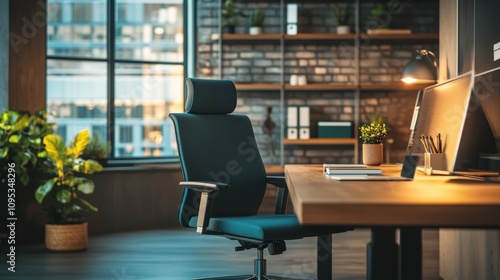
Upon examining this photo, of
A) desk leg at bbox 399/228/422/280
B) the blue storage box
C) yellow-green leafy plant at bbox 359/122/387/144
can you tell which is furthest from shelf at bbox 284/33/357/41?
desk leg at bbox 399/228/422/280

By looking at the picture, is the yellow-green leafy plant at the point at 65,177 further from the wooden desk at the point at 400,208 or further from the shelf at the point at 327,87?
the wooden desk at the point at 400,208

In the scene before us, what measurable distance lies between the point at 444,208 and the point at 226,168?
217cm

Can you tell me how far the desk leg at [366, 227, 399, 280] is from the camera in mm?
2045

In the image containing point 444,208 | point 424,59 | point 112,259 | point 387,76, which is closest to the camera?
point 444,208

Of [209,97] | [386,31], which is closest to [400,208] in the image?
[209,97]

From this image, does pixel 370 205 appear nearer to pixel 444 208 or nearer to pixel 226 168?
pixel 444 208

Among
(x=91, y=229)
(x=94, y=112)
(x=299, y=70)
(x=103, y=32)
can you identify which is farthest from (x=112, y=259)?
(x=299, y=70)

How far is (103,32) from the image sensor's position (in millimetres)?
6855

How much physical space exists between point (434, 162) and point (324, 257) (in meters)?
1.11

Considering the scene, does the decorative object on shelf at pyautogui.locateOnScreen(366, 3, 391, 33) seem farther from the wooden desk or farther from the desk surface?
the desk surface

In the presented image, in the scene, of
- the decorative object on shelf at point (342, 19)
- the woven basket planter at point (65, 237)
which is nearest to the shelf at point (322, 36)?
the decorative object on shelf at point (342, 19)

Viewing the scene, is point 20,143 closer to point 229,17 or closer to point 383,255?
point 229,17

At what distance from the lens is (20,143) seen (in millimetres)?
5512

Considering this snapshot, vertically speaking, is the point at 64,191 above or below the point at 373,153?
below
